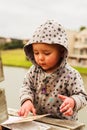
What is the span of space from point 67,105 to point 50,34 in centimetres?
38

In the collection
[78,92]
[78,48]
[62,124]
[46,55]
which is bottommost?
[78,48]

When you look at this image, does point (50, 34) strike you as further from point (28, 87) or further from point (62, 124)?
point (62, 124)

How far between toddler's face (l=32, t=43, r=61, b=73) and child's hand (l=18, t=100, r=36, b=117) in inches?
7.8

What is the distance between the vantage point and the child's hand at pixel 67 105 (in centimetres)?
205

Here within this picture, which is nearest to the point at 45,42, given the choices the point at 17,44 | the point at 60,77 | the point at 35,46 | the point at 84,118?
the point at 35,46

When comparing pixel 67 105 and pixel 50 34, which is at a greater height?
pixel 50 34

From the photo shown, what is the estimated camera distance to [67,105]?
81.3 inches

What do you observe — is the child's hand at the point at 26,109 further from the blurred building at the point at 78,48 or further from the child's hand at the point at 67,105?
the blurred building at the point at 78,48

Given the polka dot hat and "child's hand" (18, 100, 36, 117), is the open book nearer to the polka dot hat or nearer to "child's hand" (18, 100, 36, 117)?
"child's hand" (18, 100, 36, 117)

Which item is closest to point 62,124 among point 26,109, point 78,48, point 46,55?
point 26,109

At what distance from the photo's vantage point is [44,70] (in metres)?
2.34

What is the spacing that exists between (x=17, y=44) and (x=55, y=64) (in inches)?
724

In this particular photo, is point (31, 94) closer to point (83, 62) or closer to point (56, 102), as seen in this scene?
point (56, 102)

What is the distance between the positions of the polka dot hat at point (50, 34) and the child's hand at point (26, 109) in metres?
0.29
